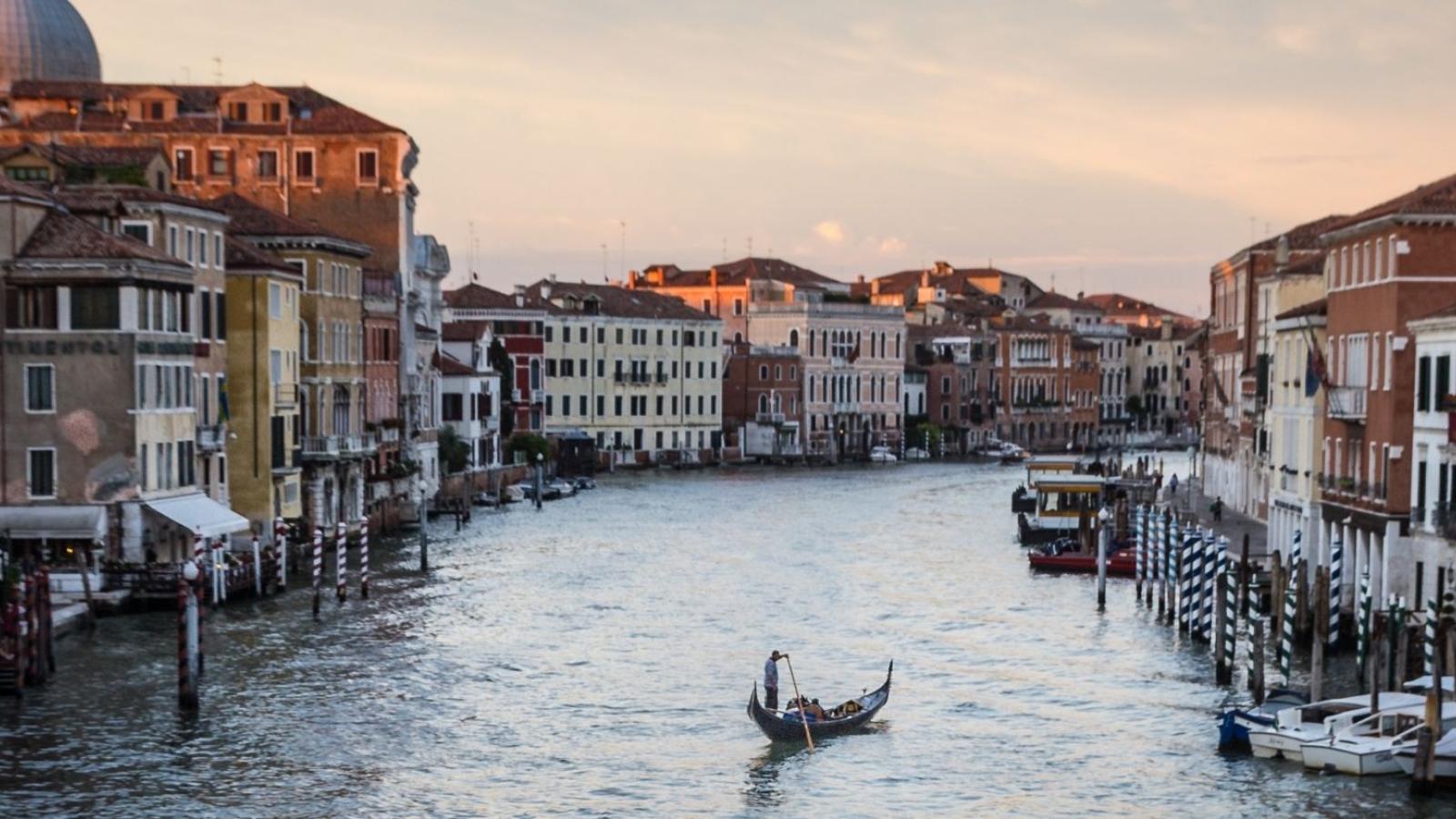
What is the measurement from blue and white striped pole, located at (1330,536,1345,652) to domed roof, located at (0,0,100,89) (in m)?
34.8

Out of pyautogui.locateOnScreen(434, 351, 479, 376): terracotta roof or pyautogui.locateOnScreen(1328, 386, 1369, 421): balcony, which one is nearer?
pyautogui.locateOnScreen(1328, 386, 1369, 421): balcony

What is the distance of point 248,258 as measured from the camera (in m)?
35.9

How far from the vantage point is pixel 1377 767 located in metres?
19.2

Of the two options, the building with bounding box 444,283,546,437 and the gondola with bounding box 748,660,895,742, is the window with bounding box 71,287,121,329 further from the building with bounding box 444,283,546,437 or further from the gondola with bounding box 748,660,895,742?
the building with bounding box 444,283,546,437

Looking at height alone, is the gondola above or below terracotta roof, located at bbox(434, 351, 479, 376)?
below

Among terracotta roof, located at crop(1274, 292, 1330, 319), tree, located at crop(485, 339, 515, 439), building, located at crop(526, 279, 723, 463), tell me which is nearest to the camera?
terracotta roof, located at crop(1274, 292, 1330, 319)

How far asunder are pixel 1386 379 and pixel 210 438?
16461 mm

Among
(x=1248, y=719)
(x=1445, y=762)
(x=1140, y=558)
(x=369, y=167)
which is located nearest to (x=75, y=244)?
(x=1140, y=558)

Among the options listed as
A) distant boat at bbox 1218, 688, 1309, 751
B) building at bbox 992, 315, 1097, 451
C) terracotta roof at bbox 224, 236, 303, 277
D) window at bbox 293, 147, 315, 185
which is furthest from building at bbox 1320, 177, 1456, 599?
building at bbox 992, 315, 1097, 451

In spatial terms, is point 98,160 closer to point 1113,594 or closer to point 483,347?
point 1113,594

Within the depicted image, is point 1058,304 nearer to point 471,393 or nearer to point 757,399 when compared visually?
point 757,399

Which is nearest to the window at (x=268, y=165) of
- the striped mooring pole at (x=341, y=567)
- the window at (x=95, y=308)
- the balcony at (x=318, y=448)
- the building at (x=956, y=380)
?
the balcony at (x=318, y=448)

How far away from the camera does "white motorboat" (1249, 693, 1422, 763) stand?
19.7 m

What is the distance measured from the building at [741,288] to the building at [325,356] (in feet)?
135
